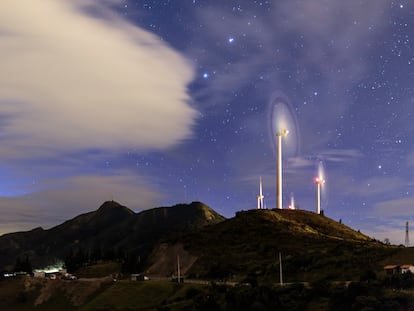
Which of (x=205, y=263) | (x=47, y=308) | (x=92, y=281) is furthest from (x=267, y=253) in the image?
(x=47, y=308)

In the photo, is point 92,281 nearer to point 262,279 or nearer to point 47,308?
point 47,308

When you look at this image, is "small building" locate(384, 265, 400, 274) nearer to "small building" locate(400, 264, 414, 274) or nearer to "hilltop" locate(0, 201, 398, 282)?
"small building" locate(400, 264, 414, 274)

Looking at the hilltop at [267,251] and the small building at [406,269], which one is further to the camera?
the hilltop at [267,251]

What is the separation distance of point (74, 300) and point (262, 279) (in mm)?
45884

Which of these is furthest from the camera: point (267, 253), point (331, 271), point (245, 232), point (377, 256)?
point (245, 232)

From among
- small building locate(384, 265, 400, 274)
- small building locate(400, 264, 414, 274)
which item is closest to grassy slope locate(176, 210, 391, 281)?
small building locate(384, 265, 400, 274)

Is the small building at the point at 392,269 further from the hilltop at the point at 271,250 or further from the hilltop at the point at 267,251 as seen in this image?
the hilltop at the point at 271,250

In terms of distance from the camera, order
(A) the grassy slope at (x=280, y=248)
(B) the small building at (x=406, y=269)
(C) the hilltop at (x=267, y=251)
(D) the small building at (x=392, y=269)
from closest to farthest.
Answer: (B) the small building at (x=406, y=269) → (D) the small building at (x=392, y=269) → (A) the grassy slope at (x=280, y=248) → (C) the hilltop at (x=267, y=251)

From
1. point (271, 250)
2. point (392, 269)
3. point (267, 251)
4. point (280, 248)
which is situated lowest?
point (392, 269)

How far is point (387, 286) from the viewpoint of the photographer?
2894 inches

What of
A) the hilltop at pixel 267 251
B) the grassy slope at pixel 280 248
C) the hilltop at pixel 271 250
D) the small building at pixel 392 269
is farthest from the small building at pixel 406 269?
the grassy slope at pixel 280 248

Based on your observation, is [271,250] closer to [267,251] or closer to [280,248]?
[267,251]

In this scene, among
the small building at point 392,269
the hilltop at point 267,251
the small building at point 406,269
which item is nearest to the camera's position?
the small building at point 406,269

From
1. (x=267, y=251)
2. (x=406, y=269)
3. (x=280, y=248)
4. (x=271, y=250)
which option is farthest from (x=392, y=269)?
(x=267, y=251)
